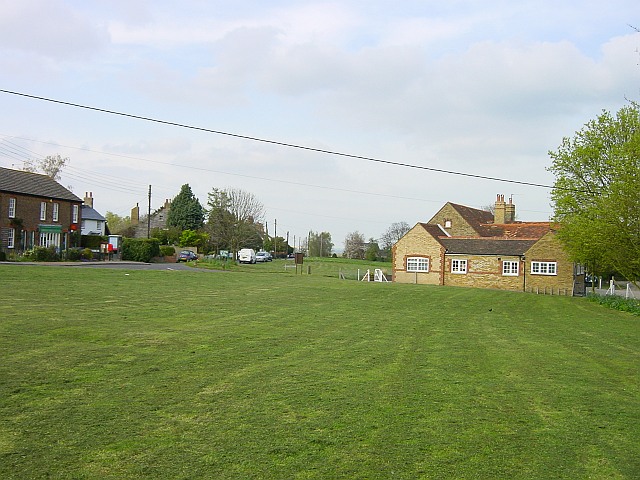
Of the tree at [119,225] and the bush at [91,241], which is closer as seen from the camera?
the bush at [91,241]

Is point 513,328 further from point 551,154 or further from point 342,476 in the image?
point 551,154

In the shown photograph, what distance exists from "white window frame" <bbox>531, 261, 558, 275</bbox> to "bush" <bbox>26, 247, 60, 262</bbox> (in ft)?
114

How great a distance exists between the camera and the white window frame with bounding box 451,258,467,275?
49500mm

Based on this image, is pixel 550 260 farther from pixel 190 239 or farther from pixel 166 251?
pixel 190 239

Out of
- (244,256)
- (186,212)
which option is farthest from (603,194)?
(186,212)

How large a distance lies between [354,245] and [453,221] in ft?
192

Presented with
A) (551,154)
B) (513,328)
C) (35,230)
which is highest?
(551,154)

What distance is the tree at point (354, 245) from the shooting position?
117188mm

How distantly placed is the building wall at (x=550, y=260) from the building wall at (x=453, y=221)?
41.1ft

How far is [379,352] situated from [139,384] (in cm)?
560

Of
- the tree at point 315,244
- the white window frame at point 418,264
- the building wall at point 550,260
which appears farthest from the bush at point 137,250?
the tree at point 315,244

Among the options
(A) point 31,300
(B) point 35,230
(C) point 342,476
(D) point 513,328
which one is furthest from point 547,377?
(B) point 35,230

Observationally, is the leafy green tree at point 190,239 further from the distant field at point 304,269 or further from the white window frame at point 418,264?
the white window frame at point 418,264

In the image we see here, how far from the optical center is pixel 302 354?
12430 millimetres
